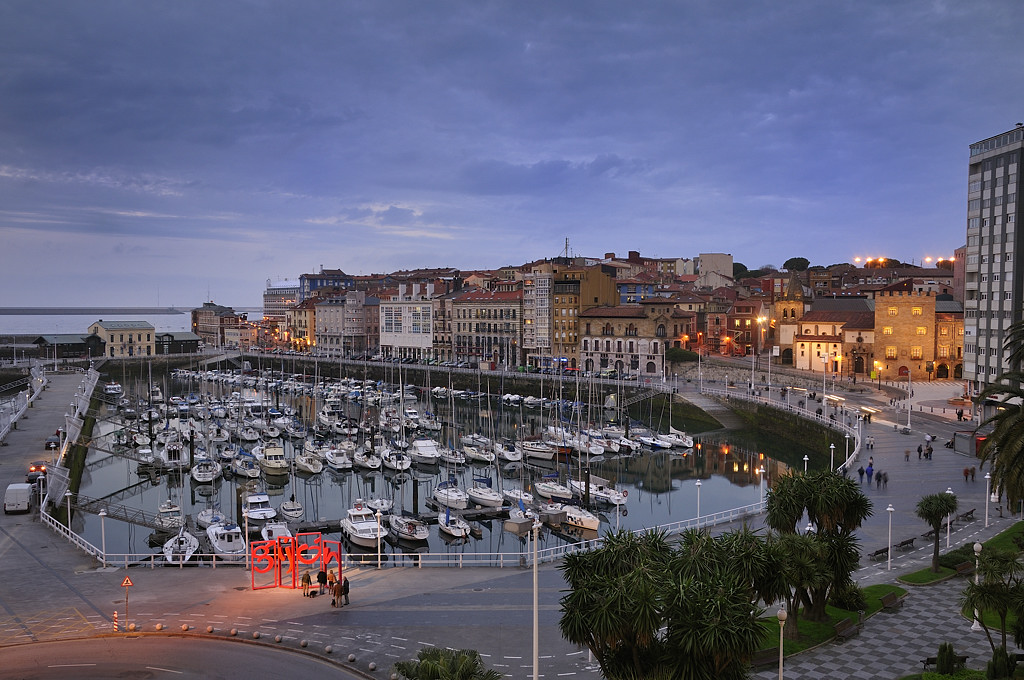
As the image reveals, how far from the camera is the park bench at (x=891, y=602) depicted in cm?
2135

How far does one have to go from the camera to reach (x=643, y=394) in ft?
270

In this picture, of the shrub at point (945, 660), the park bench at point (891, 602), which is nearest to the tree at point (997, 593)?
the shrub at point (945, 660)

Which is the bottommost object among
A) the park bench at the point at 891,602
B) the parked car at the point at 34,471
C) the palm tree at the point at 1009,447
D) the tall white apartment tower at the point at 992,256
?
the park bench at the point at 891,602

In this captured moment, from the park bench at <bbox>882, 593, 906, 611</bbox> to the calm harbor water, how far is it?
1644cm

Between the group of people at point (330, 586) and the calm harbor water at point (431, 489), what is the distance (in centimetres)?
1411

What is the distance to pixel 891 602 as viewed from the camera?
2150 centimetres

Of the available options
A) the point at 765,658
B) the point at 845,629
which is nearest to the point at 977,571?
the point at 845,629

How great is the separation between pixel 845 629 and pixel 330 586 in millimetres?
14487

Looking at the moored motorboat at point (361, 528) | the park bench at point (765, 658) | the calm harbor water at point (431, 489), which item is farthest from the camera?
the calm harbor water at point (431, 489)

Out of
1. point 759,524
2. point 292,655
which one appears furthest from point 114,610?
point 759,524

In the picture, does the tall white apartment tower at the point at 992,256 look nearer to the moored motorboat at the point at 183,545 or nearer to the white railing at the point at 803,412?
the white railing at the point at 803,412

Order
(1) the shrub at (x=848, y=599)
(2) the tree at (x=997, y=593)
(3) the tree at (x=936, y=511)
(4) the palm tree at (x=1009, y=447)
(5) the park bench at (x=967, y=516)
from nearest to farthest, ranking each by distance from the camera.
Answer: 1. (2) the tree at (x=997, y=593)
2. (1) the shrub at (x=848, y=599)
3. (4) the palm tree at (x=1009, y=447)
4. (3) the tree at (x=936, y=511)
5. (5) the park bench at (x=967, y=516)

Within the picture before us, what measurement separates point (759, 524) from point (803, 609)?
11145mm

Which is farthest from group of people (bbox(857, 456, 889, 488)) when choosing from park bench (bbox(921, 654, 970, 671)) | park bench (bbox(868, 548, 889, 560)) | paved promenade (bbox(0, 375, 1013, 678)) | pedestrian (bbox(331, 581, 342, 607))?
pedestrian (bbox(331, 581, 342, 607))
